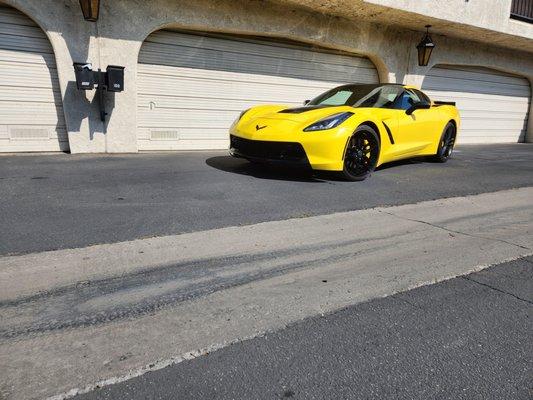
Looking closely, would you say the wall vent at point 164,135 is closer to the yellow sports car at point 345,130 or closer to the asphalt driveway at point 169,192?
the asphalt driveway at point 169,192

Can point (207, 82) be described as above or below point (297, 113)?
above

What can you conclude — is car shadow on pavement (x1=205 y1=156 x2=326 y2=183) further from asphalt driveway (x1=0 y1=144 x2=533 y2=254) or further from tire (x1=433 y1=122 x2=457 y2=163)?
tire (x1=433 y1=122 x2=457 y2=163)

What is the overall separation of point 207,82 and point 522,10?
986cm

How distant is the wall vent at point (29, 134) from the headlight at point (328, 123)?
15.3ft

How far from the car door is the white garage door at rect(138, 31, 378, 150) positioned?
322 cm

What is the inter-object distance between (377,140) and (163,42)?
4507mm

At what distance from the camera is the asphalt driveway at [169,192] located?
3365 millimetres

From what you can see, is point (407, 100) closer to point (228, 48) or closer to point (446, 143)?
point (446, 143)

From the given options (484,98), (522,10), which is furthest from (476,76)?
(522,10)

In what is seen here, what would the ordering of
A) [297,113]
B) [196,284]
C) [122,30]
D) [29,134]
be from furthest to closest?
1. [122,30]
2. [29,134]
3. [297,113]
4. [196,284]

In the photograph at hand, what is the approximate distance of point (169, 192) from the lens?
460cm

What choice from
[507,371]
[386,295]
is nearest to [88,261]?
[386,295]

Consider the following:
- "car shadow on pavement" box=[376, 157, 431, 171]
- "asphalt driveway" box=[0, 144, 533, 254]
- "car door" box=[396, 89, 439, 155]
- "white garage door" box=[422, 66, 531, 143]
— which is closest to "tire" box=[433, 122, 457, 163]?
"car shadow on pavement" box=[376, 157, 431, 171]

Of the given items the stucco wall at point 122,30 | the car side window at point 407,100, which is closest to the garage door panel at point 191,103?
the stucco wall at point 122,30
